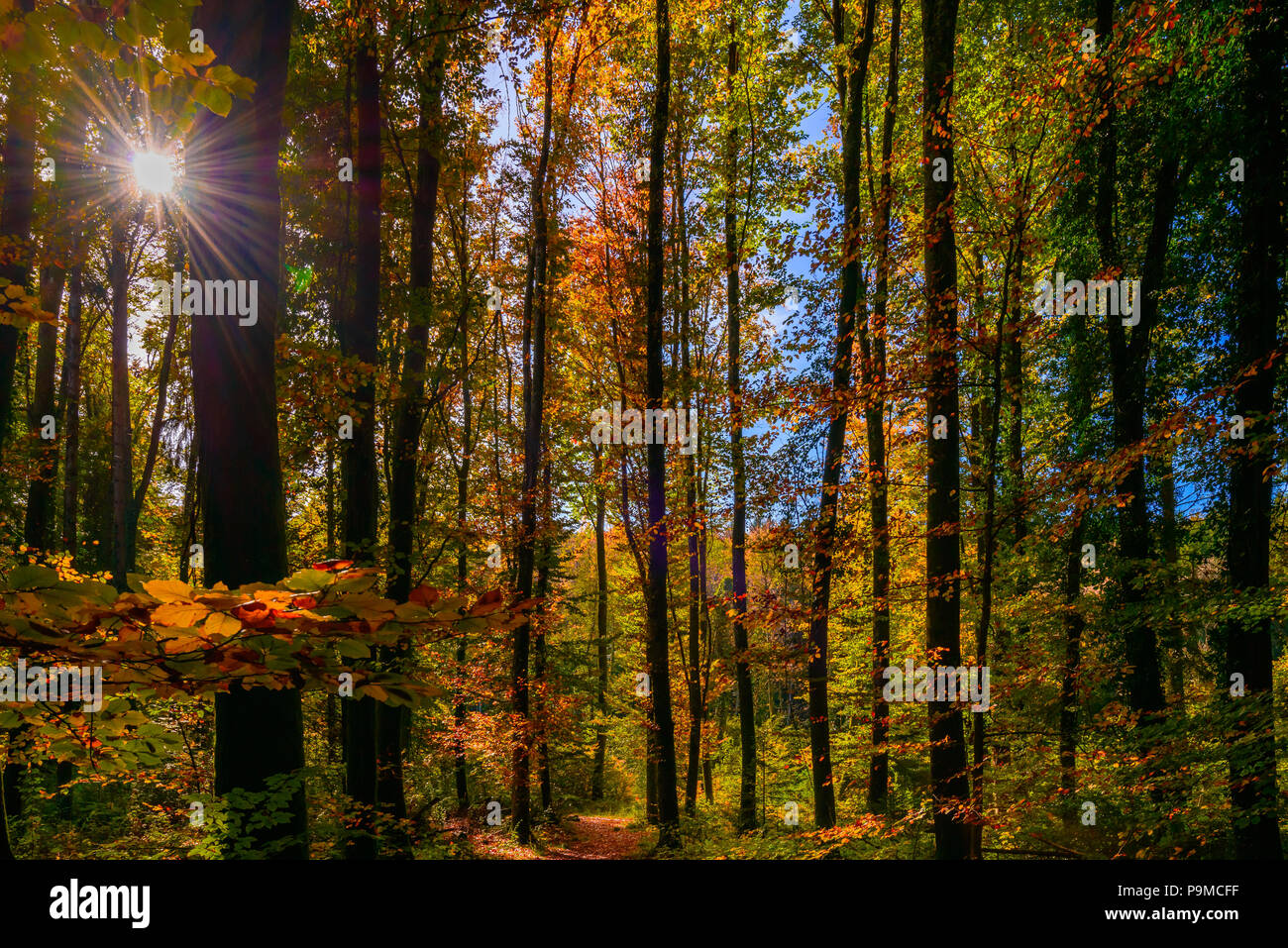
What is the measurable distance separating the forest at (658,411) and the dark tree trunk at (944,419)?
0.15 feet

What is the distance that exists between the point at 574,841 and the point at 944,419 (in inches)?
524

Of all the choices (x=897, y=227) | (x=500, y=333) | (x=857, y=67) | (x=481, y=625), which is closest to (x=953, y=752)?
(x=897, y=227)

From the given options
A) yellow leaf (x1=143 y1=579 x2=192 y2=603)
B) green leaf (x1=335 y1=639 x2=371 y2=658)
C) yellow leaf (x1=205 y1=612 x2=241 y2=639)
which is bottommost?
green leaf (x1=335 y1=639 x2=371 y2=658)

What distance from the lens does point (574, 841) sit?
13797 mm

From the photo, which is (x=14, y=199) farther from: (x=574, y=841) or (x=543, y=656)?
(x=574, y=841)

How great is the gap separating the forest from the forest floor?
0.86 ft

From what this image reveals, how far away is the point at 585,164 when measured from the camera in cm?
1409

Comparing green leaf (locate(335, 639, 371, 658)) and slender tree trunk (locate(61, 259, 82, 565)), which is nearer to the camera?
green leaf (locate(335, 639, 371, 658))

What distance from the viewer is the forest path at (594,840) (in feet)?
39.0

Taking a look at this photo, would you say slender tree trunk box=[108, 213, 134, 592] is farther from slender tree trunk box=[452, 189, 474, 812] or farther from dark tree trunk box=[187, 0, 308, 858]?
dark tree trunk box=[187, 0, 308, 858]

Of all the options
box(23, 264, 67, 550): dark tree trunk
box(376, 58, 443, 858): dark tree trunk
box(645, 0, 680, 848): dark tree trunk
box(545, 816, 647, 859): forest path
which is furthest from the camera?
box(545, 816, 647, 859): forest path

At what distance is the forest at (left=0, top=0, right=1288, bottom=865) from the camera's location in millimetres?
3148

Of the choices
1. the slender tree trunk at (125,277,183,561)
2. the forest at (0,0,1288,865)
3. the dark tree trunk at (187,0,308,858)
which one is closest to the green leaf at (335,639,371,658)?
the forest at (0,0,1288,865)
